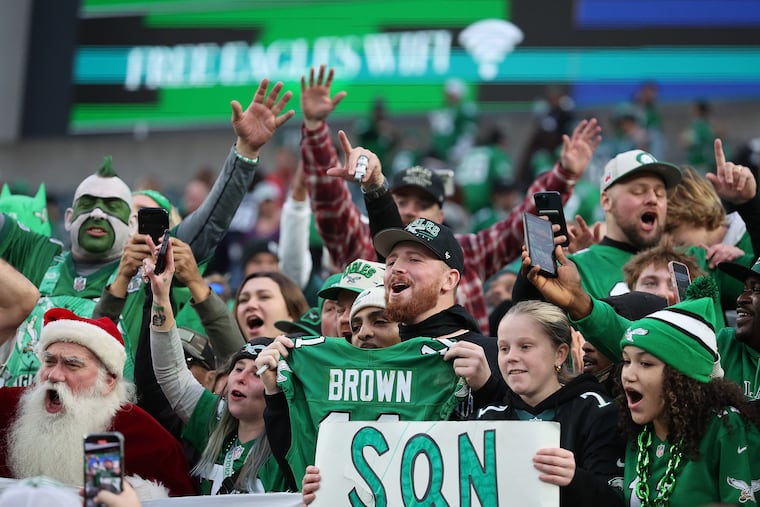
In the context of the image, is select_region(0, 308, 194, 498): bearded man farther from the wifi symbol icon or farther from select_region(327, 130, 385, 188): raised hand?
the wifi symbol icon

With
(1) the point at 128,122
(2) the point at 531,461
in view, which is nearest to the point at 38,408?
(2) the point at 531,461

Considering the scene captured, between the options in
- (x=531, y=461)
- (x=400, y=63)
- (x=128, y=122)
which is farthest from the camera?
(x=128, y=122)

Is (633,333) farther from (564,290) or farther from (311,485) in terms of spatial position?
(311,485)

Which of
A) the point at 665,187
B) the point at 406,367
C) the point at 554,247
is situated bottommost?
the point at 406,367

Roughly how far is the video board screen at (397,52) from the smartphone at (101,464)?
14722mm

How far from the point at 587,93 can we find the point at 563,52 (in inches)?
31.7

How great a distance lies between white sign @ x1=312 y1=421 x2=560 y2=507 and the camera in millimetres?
4840

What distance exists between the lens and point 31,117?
22.0m

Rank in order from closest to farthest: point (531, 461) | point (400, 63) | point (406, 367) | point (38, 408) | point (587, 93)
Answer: point (531, 461) → point (406, 367) → point (38, 408) → point (587, 93) → point (400, 63)

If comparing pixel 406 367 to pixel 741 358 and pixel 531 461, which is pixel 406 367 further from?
pixel 741 358

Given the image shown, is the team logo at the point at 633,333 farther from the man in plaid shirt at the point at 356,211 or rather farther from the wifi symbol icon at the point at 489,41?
the wifi symbol icon at the point at 489,41

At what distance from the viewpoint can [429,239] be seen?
584 centimetres

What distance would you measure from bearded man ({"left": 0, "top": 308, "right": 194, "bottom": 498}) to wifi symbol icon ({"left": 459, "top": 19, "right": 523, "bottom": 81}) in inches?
532

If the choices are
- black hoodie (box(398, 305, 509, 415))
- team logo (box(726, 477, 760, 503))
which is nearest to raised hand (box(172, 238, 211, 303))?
black hoodie (box(398, 305, 509, 415))
